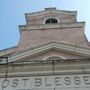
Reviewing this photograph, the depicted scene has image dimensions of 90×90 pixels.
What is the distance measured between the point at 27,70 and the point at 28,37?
5.76m

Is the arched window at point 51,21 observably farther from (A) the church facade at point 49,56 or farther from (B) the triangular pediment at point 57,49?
(B) the triangular pediment at point 57,49

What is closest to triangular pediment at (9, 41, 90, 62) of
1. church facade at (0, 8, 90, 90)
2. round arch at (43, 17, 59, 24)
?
church facade at (0, 8, 90, 90)

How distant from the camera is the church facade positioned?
51.2 feet

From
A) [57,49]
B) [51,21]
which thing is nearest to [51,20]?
[51,21]

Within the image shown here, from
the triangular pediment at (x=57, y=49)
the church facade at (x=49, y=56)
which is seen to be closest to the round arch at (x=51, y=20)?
the church facade at (x=49, y=56)

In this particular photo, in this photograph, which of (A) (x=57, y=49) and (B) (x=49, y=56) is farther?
(A) (x=57, y=49)

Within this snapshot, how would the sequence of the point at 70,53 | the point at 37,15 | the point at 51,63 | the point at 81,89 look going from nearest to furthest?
the point at 81,89
the point at 51,63
the point at 70,53
the point at 37,15

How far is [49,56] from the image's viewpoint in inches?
737

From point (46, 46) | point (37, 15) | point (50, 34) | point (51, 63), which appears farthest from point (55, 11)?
point (51, 63)

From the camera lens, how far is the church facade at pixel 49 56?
15617mm

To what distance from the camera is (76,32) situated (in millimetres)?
21703

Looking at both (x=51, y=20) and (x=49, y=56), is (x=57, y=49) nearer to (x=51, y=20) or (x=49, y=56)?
(x=49, y=56)

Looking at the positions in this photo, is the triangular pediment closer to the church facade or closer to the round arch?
the church facade

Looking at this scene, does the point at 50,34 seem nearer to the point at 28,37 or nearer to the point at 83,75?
the point at 28,37
